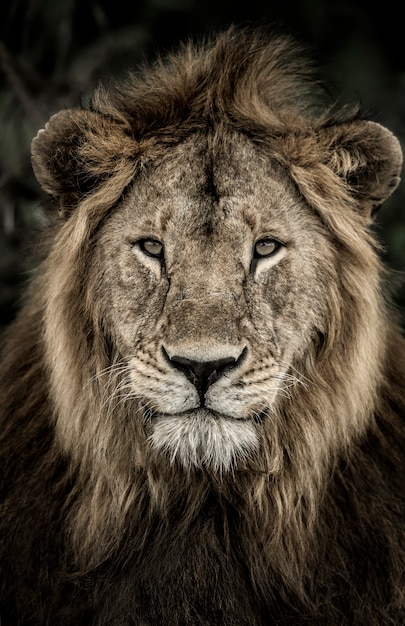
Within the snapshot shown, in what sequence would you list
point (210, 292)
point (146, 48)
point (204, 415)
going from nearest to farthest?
point (204, 415)
point (210, 292)
point (146, 48)

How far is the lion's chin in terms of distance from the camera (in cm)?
354

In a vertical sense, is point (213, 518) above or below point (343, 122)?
Answer: below

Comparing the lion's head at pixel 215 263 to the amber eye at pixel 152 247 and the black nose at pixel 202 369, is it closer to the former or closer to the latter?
the amber eye at pixel 152 247

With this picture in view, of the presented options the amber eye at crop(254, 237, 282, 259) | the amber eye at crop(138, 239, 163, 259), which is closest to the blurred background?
the amber eye at crop(138, 239, 163, 259)

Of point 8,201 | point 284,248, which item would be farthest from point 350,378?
point 8,201

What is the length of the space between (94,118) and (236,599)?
1.81m

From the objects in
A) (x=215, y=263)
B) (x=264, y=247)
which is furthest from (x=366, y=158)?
(x=215, y=263)

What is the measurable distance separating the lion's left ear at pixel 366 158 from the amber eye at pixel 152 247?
2.32 feet

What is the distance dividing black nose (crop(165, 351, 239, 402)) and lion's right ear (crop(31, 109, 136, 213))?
35.1 inches

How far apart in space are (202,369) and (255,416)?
1.22 feet

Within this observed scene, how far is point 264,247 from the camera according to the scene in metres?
3.80

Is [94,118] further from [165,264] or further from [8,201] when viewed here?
[8,201]

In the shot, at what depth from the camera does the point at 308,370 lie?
388 cm

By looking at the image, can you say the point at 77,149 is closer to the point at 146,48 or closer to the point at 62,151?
the point at 62,151
